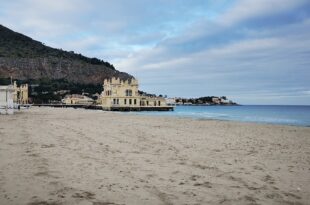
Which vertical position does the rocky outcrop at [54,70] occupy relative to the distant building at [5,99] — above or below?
above

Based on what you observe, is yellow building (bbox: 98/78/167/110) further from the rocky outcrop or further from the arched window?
the rocky outcrop

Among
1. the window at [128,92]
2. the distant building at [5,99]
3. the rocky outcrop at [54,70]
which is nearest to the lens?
the distant building at [5,99]

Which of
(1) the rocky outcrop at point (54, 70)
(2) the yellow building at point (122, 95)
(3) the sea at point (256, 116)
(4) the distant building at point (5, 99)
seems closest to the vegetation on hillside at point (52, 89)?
(1) the rocky outcrop at point (54, 70)

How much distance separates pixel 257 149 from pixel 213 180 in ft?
18.0

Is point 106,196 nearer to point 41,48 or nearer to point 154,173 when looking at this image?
point 154,173

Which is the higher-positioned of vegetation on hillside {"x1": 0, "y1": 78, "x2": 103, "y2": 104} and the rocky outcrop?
the rocky outcrop

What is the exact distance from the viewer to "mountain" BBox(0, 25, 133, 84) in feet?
447

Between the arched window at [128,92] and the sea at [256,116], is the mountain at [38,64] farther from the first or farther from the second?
the sea at [256,116]

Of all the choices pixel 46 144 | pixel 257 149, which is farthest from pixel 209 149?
pixel 46 144

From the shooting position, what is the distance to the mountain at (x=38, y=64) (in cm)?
13612

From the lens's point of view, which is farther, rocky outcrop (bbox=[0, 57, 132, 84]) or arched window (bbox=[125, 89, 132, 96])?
rocky outcrop (bbox=[0, 57, 132, 84])

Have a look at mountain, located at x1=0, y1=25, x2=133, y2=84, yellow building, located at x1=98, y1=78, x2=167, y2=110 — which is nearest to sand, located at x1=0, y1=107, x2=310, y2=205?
yellow building, located at x1=98, y1=78, x2=167, y2=110

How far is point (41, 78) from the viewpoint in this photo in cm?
15588

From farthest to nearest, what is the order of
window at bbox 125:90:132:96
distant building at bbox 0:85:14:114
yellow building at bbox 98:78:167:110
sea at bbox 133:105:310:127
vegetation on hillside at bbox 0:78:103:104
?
vegetation on hillside at bbox 0:78:103:104
window at bbox 125:90:132:96
yellow building at bbox 98:78:167:110
sea at bbox 133:105:310:127
distant building at bbox 0:85:14:114
